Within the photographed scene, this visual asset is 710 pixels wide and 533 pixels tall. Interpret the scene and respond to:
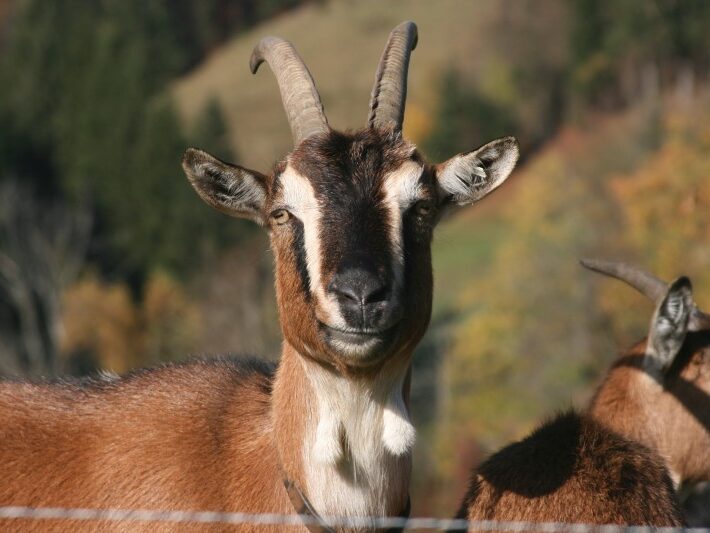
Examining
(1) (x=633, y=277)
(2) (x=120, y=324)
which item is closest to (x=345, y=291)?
(1) (x=633, y=277)

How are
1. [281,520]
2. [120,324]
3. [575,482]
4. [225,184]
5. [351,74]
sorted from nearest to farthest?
[281,520]
[575,482]
[225,184]
[120,324]
[351,74]

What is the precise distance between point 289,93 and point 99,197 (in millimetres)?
74699

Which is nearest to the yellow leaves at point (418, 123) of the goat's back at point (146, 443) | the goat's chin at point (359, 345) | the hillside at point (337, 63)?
the hillside at point (337, 63)

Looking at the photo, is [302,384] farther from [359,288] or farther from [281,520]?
[359,288]

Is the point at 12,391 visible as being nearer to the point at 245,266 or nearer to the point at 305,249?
the point at 305,249

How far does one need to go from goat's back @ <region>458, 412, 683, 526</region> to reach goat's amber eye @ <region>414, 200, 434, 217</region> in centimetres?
144

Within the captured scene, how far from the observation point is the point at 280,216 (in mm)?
6656

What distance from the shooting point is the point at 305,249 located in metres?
6.43

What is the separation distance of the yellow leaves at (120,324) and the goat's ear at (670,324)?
52.4 metres

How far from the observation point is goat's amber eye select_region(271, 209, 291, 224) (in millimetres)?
6613

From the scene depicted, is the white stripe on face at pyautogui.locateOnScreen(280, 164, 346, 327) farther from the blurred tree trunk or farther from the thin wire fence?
the blurred tree trunk

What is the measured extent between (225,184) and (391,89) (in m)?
1.23

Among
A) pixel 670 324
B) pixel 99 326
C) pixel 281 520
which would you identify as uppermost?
pixel 670 324

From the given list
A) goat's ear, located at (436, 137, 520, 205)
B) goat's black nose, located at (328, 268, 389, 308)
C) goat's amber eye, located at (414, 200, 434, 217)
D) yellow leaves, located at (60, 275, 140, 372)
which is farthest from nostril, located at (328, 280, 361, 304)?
yellow leaves, located at (60, 275, 140, 372)
